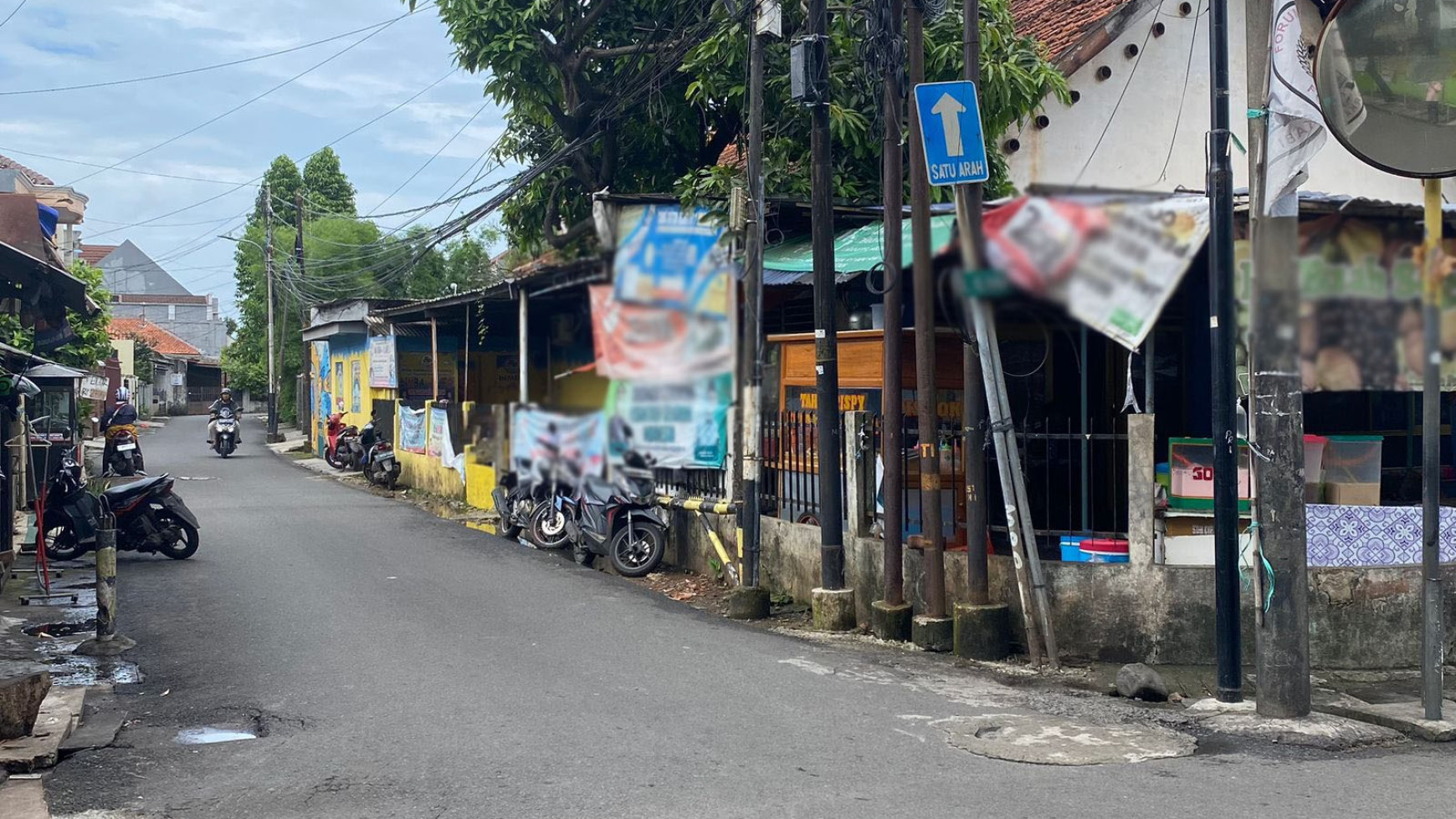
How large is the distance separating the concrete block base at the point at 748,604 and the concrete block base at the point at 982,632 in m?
1.85

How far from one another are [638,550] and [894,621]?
240 centimetres

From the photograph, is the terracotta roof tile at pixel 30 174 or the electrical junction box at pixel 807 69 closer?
the electrical junction box at pixel 807 69

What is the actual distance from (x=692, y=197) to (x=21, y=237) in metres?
9.19

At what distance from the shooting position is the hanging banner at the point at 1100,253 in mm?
1449

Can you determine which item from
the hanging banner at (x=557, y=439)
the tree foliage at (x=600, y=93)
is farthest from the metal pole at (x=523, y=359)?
the tree foliage at (x=600, y=93)

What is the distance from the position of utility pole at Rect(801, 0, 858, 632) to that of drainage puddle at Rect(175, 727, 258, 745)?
4.12 meters

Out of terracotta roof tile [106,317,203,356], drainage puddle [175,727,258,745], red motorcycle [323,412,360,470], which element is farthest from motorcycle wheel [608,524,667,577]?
terracotta roof tile [106,317,203,356]

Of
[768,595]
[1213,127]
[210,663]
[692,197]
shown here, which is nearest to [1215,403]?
[1213,127]

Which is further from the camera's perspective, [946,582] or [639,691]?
[946,582]

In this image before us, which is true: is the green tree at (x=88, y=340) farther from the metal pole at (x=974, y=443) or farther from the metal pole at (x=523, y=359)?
the metal pole at (x=523, y=359)

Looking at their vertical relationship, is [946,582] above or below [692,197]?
below

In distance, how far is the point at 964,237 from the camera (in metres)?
1.49

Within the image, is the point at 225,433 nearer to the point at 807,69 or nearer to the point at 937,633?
the point at 807,69

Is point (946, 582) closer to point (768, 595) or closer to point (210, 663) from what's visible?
point (768, 595)
